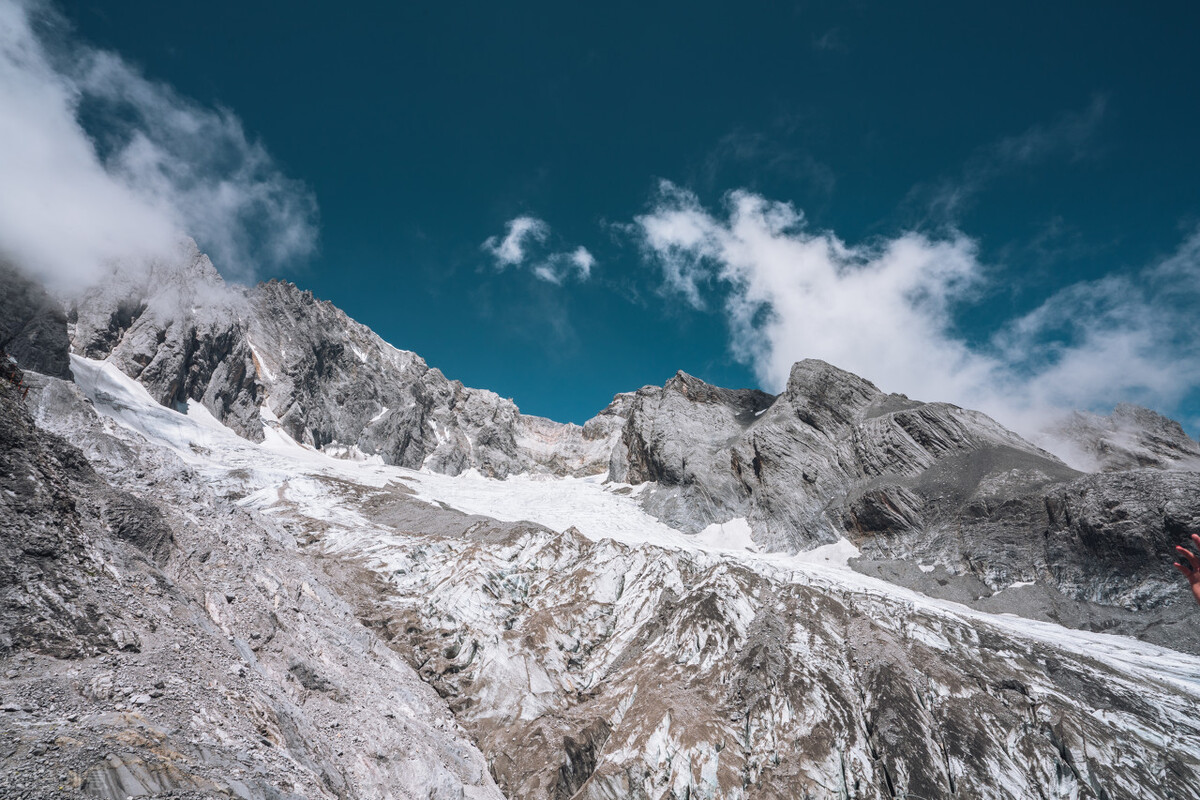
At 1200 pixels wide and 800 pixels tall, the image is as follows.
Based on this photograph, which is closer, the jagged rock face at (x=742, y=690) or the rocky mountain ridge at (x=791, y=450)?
the jagged rock face at (x=742, y=690)

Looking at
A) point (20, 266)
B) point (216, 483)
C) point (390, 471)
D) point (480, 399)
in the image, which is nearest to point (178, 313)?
point (20, 266)

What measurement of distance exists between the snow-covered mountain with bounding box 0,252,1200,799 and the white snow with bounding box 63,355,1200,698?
2.12 ft

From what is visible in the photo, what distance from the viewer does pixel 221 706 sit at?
46.2 feet

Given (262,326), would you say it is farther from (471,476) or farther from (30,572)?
(30,572)

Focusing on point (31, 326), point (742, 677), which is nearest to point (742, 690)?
point (742, 677)

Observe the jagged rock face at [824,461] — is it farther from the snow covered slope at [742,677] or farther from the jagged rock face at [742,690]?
the jagged rock face at [742,690]

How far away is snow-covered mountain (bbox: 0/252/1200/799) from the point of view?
13.6m

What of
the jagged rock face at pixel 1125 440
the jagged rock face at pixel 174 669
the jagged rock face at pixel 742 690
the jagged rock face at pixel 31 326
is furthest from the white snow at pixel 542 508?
the jagged rock face at pixel 1125 440

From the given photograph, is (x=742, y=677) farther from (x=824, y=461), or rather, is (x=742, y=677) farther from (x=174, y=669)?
(x=824, y=461)

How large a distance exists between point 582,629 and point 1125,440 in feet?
342

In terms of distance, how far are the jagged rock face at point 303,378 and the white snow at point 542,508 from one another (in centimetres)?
678

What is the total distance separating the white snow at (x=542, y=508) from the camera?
3653cm

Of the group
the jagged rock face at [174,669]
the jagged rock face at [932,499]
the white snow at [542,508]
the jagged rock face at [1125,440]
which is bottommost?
the jagged rock face at [174,669]

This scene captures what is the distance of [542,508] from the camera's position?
72.1 meters
